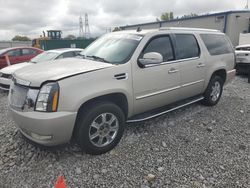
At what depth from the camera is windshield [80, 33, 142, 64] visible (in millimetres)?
3157

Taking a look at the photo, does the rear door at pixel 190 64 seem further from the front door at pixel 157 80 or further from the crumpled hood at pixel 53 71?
the crumpled hood at pixel 53 71

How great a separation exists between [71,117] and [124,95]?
90 cm

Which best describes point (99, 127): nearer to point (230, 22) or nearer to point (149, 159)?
point (149, 159)

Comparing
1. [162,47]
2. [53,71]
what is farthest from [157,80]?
[53,71]

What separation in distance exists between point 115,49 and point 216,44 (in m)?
2.75

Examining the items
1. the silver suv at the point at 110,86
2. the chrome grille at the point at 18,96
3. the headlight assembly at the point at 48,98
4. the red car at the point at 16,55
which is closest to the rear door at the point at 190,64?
the silver suv at the point at 110,86

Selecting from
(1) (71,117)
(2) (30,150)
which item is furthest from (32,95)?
(2) (30,150)

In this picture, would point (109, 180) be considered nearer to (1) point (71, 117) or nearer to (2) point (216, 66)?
(1) point (71, 117)

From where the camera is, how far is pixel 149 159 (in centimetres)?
289

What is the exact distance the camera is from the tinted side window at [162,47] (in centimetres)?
343

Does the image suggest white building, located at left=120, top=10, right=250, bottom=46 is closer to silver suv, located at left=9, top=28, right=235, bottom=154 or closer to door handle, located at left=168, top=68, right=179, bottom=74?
→ silver suv, located at left=9, top=28, right=235, bottom=154

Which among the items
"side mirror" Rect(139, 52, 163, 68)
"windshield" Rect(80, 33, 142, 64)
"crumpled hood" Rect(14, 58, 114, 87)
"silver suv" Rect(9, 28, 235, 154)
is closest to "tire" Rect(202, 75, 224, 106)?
"silver suv" Rect(9, 28, 235, 154)

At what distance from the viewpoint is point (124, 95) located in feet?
9.98

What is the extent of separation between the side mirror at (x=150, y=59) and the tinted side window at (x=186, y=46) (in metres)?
0.84
